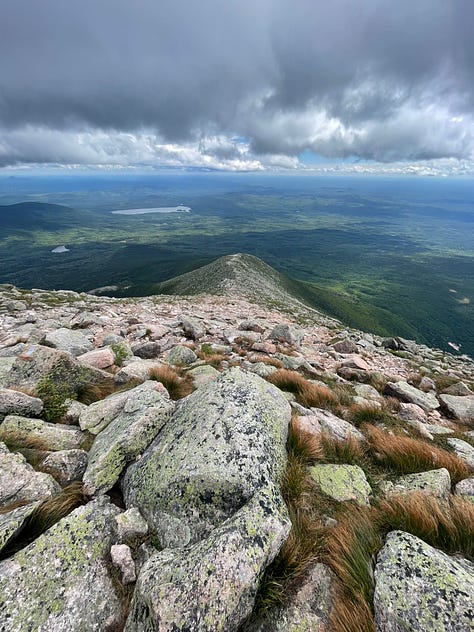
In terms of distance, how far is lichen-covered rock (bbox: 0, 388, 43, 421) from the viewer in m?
5.65

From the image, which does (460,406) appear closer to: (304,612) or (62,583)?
(304,612)

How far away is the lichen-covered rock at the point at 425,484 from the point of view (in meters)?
4.53

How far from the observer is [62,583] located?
3021 mm

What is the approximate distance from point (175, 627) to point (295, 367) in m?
9.72

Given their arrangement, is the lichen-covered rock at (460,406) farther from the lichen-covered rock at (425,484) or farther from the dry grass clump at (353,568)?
the dry grass clump at (353,568)

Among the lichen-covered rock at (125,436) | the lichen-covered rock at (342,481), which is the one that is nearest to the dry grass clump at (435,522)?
the lichen-covered rock at (342,481)

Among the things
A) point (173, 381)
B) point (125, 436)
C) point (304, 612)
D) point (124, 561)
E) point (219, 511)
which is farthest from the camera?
point (173, 381)

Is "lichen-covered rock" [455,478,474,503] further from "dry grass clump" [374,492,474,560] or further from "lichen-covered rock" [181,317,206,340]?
"lichen-covered rock" [181,317,206,340]

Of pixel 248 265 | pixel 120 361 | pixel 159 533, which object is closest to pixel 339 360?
pixel 120 361

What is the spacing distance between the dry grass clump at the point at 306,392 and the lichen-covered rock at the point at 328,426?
0.75 meters

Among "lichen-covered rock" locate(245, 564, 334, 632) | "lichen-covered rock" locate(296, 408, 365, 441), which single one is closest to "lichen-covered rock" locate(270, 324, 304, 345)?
"lichen-covered rock" locate(296, 408, 365, 441)

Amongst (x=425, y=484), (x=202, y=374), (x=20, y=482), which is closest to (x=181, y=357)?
(x=202, y=374)

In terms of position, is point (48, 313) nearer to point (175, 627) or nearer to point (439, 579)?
point (175, 627)

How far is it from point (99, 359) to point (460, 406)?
1290cm
